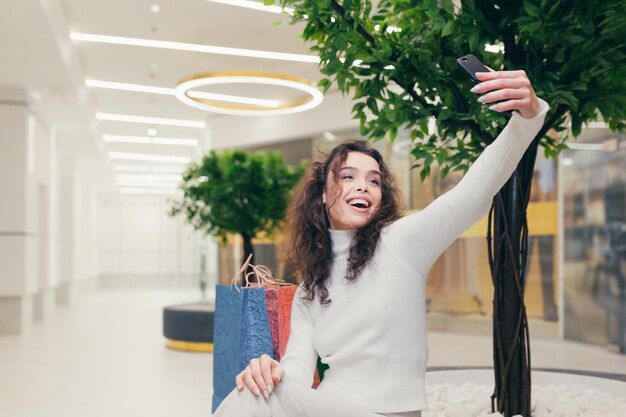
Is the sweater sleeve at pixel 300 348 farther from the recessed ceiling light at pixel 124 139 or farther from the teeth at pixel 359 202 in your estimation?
the recessed ceiling light at pixel 124 139

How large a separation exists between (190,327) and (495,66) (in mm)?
5197

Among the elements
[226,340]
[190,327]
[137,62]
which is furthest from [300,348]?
[137,62]

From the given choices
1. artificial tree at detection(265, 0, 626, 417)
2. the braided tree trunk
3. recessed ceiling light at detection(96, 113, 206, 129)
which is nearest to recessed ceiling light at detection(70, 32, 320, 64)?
recessed ceiling light at detection(96, 113, 206, 129)

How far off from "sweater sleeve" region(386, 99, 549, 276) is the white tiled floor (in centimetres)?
310

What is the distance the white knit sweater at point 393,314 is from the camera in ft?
4.91

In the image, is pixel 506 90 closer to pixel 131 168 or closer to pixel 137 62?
pixel 137 62

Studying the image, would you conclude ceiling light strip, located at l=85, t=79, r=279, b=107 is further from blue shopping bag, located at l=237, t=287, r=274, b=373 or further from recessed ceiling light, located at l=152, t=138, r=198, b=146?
blue shopping bag, located at l=237, t=287, r=274, b=373

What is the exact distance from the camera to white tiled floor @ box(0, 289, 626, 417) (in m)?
4.60

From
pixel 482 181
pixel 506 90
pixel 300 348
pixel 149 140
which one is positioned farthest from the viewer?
pixel 149 140

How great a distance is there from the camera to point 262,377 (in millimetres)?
1500

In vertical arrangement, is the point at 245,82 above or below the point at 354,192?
above

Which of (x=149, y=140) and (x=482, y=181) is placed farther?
(x=149, y=140)

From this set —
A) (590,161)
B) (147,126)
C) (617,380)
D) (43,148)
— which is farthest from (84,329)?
(617,380)

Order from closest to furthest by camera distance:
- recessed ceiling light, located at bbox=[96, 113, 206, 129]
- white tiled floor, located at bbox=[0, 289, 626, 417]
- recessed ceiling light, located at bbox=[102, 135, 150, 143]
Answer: white tiled floor, located at bbox=[0, 289, 626, 417] < recessed ceiling light, located at bbox=[96, 113, 206, 129] < recessed ceiling light, located at bbox=[102, 135, 150, 143]
